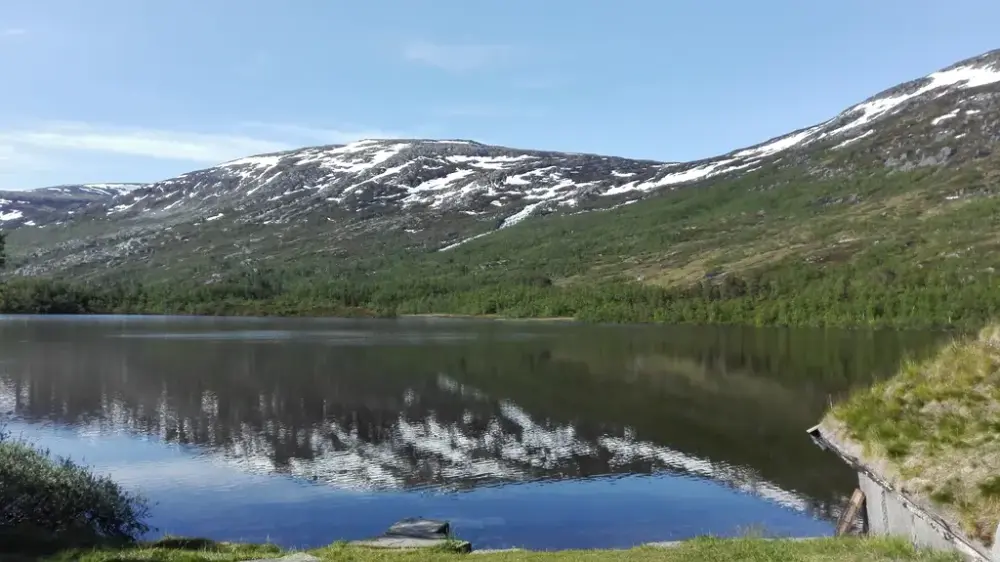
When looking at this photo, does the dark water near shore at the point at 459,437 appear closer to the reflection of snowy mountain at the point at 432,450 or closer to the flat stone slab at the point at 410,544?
the reflection of snowy mountain at the point at 432,450

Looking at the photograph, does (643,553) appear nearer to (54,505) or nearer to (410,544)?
(410,544)

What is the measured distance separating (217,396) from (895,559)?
51.1m

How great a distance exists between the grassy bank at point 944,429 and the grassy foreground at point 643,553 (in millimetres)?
991

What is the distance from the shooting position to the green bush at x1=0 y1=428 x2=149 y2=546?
1727cm

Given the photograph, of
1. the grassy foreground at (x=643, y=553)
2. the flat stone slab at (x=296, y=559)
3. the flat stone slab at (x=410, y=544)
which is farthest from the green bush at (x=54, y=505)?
the flat stone slab at (x=410, y=544)

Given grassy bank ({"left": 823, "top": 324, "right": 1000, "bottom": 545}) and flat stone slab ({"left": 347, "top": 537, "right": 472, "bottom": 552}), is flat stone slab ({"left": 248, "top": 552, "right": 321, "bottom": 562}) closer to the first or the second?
flat stone slab ({"left": 347, "top": 537, "right": 472, "bottom": 552})

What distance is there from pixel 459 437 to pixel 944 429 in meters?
29.0

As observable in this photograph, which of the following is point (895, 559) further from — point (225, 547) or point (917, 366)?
point (225, 547)

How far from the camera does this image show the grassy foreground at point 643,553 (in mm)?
12812

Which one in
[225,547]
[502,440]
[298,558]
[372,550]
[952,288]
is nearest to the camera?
[298,558]

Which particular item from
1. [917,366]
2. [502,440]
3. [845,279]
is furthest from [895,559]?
[845,279]

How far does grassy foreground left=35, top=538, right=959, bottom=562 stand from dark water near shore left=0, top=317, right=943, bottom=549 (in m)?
5.49

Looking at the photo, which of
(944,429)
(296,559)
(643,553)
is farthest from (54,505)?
(944,429)

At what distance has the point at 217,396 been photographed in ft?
181
